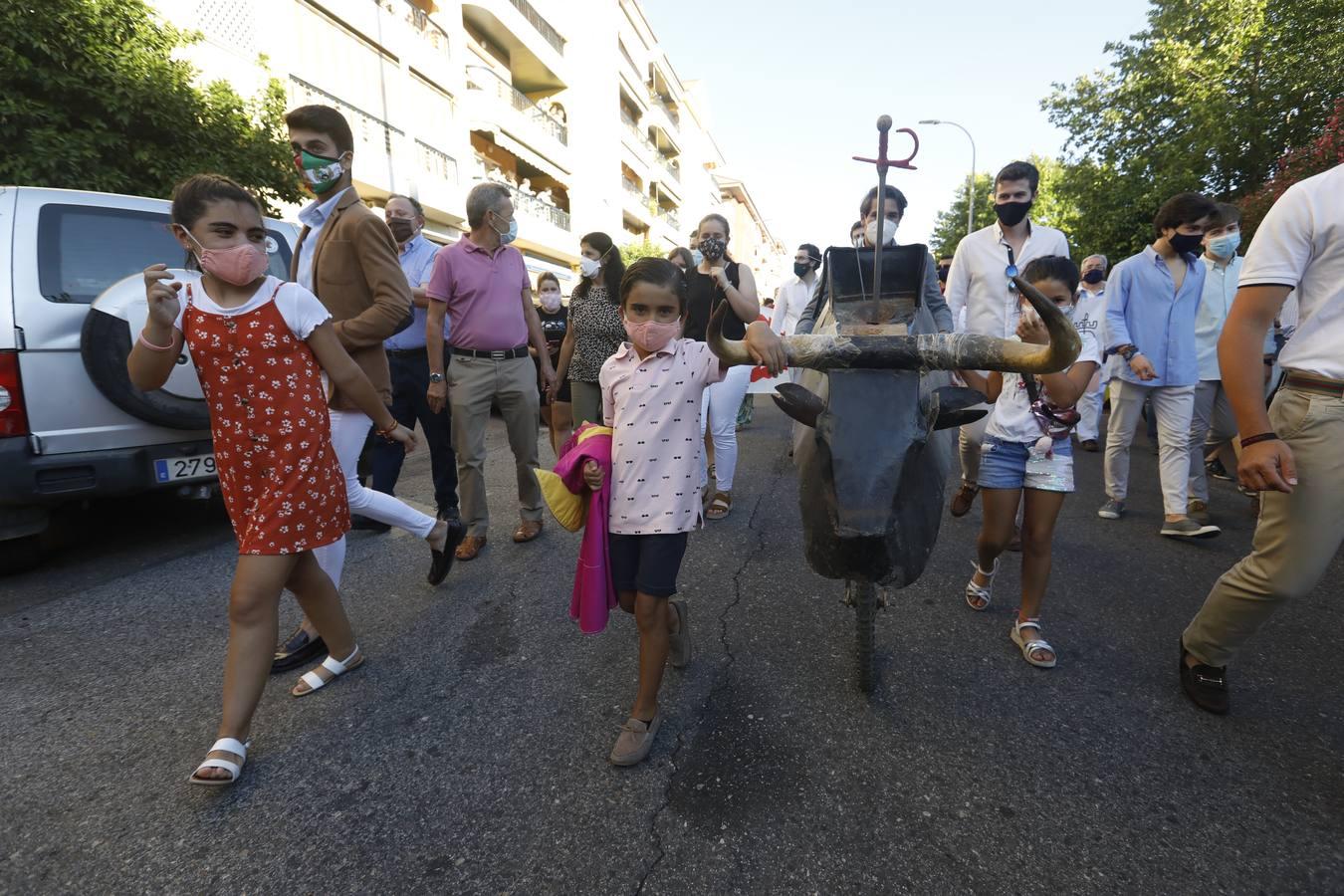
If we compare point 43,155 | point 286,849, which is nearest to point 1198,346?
point 286,849

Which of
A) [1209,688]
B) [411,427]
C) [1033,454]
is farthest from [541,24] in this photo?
[1209,688]

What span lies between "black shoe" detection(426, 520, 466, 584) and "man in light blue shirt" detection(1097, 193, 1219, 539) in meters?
4.48

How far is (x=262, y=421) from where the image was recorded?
2.22m

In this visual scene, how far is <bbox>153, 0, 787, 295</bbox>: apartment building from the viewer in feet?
46.3

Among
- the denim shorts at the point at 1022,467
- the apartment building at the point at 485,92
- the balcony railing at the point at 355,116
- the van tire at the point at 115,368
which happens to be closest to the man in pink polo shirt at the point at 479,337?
the van tire at the point at 115,368

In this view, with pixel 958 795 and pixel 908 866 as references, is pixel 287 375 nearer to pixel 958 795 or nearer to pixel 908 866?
pixel 908 866

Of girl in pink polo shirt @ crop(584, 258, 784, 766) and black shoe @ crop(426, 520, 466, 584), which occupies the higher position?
girl in pink polo shirt @ crop(584, 258, 784, 766)

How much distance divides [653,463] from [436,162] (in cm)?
2106

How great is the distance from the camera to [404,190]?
18.1 metres

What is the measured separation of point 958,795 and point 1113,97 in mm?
25022

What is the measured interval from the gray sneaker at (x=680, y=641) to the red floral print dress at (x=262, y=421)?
55.9 inches

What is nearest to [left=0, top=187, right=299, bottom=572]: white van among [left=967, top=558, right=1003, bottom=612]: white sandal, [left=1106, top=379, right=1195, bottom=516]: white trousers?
[left=967, top=558, right=1003, bottom=612]: white sandal

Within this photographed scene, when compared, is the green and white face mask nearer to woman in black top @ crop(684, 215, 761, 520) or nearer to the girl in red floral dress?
the girl in red floral dress

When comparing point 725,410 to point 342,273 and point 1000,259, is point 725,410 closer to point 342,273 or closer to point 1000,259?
point 1000,259
